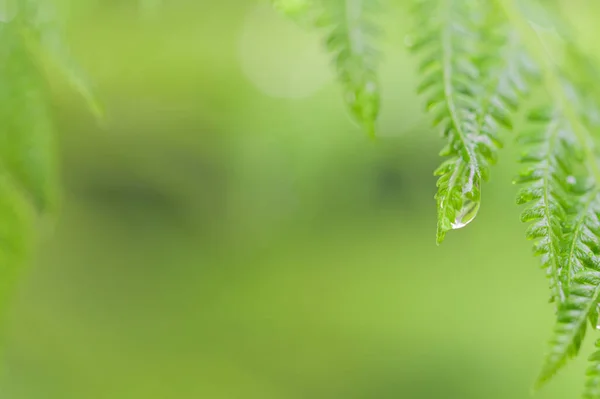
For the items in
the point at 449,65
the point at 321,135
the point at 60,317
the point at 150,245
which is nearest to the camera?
the point at 449,65

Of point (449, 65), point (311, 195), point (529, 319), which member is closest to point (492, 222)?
point (529, 319)

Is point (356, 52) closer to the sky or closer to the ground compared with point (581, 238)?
closer to the sky

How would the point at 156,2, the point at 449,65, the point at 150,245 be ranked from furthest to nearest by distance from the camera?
the point at 150,245, the point at 156,2, the point at 449,65

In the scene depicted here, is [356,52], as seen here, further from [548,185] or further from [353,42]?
[548,185]

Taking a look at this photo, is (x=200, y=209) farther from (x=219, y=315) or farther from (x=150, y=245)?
(x=219, y=315)

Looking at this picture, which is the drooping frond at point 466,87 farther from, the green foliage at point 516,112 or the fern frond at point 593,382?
the fern frond at point 593,382

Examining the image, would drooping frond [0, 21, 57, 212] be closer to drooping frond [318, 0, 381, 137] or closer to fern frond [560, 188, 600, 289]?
drooping frond [318, 0, 381, 137]

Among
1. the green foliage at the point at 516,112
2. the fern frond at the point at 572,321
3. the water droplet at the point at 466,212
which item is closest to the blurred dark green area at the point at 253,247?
the green foliage at the point at 516,112

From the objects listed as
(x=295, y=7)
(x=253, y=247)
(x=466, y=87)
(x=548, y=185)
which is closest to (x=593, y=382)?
(x=548, y=185)
